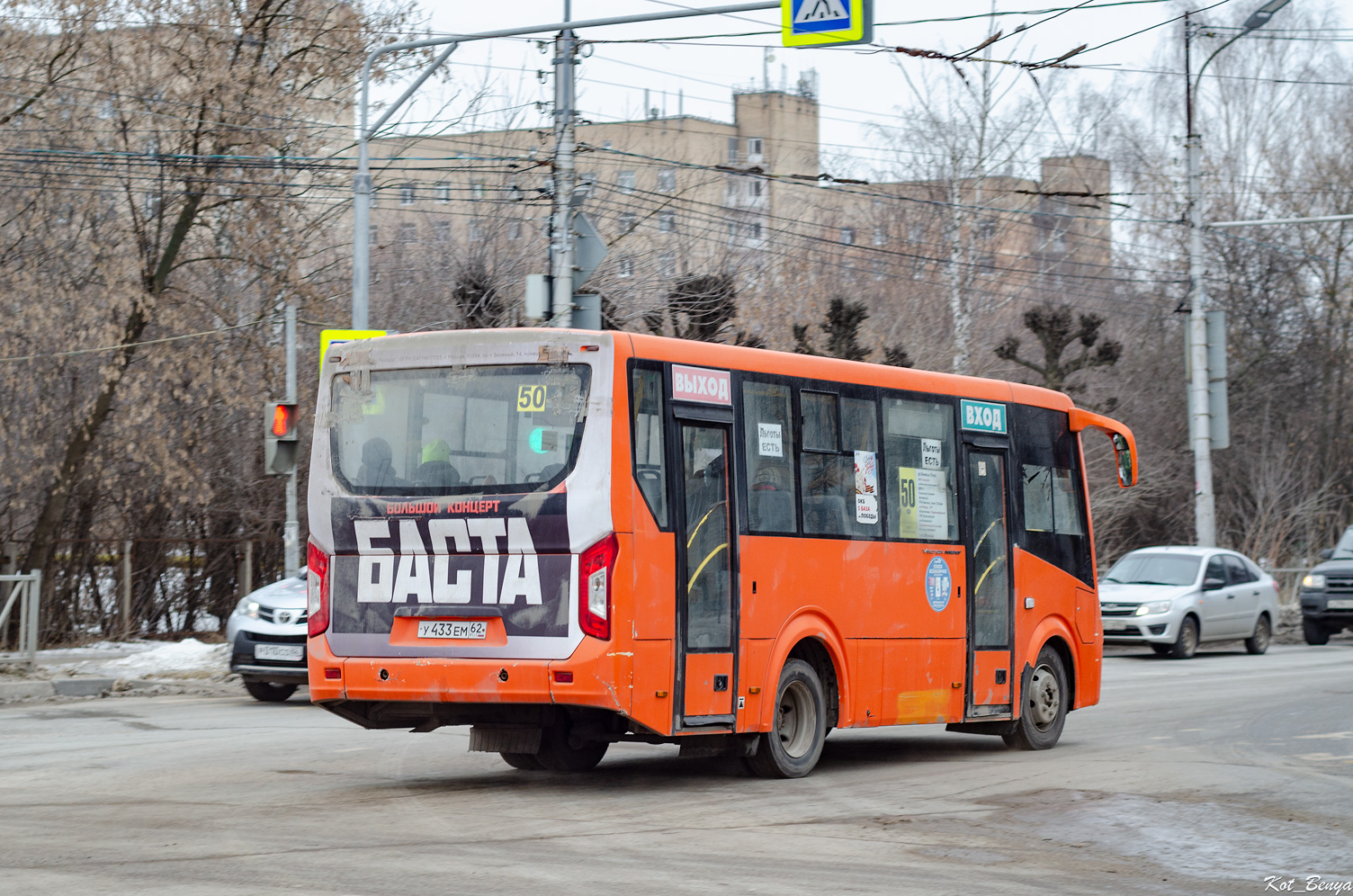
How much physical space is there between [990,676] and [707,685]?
11.1 ft

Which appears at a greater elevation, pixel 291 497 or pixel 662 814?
pixel 291 497

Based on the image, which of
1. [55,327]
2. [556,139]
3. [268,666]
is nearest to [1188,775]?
[268,666]

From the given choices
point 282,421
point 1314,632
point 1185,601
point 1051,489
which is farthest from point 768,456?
point 1314,632

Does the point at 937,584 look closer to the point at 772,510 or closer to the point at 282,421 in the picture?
the point at 772,510

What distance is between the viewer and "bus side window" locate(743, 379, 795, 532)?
10.5 m

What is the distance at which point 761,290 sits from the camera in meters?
35.6

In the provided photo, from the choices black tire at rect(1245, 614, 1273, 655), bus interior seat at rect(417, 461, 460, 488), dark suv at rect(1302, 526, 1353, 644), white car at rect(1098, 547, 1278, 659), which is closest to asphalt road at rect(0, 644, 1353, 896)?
bus interior seat at rect(417, 461, 460, 488)

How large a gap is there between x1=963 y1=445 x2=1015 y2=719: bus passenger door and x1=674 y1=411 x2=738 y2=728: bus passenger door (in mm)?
2835

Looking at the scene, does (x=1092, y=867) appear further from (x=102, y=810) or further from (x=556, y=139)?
(x=556, y=139)

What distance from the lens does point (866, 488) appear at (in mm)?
11453

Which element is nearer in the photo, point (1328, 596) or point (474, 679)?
point (474, 679)

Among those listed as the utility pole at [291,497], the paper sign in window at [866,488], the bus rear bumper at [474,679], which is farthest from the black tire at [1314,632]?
the bus rear bumper at [474,679]

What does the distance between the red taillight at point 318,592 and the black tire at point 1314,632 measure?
22587mm

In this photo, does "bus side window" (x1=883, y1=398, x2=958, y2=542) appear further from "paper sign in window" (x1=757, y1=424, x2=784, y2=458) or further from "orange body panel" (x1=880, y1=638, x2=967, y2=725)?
"paper sign in window" (x1=757, y1=424, x2=784, y2=458)
